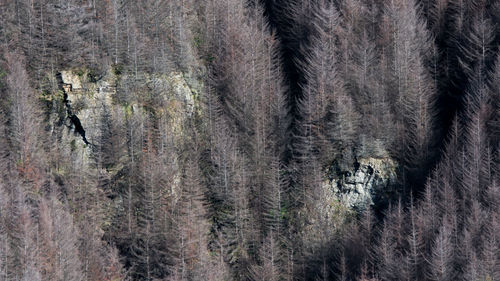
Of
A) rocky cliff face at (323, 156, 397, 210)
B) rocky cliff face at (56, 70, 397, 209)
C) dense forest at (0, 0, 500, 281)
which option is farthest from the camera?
rocky cliff face at (323, 156, 397, 210)

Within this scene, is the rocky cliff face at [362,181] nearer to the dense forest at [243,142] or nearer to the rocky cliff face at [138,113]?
the rocky cliff face at [138,113]

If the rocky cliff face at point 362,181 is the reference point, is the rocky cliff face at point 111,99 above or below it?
above

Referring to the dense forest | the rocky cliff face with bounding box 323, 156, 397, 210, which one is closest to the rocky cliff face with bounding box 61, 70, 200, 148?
the dense forest

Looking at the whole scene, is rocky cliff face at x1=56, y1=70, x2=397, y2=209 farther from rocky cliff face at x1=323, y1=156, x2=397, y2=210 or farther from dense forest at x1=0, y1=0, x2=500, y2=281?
dense forest at x1=0, y1=0, x2=500, y2=281

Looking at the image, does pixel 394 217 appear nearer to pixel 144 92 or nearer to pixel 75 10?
pixel 144 92

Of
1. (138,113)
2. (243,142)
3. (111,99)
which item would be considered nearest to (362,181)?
(243,142)

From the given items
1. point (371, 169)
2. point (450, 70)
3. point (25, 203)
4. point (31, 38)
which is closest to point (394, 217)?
point (371, 169)

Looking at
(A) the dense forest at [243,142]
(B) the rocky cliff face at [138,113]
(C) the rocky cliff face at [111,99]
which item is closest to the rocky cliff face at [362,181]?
(B) the rocky cliff face at [138,113]

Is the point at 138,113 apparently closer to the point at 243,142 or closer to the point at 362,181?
the point at 243,142
